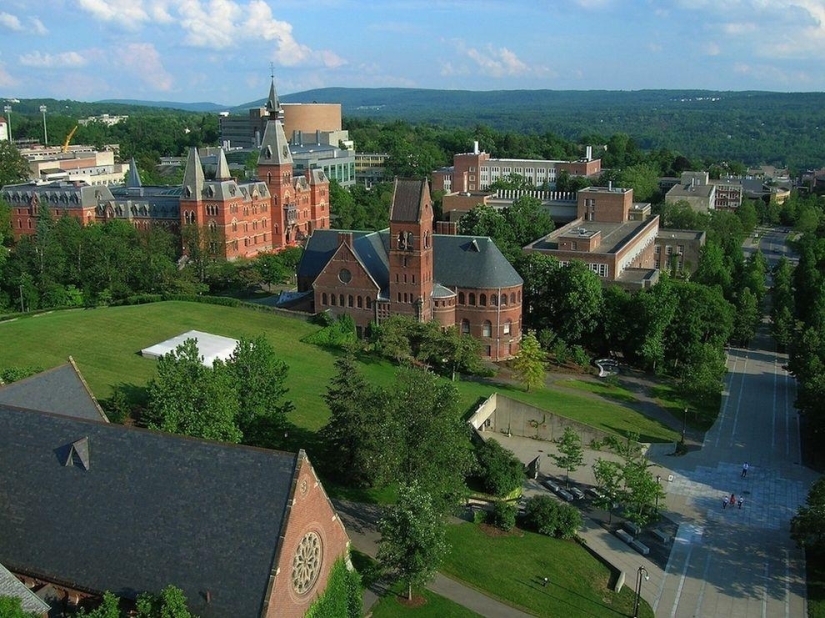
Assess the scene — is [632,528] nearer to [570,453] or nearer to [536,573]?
[570,453]

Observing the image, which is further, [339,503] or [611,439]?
[611,439]

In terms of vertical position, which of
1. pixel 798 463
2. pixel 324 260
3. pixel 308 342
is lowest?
pixel 798 463

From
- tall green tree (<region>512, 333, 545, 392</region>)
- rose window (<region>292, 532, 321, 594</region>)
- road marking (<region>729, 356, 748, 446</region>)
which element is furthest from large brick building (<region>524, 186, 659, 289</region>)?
rose window (<region>292, 532, 321, 594</region>)

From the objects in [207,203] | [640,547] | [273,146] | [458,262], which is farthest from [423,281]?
[273,146]

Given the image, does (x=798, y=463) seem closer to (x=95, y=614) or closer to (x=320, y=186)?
(x=95, y=614)

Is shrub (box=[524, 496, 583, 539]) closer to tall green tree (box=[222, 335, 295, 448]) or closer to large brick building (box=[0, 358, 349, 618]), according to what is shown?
tall green tree (box=[222, 335, 295, 448])

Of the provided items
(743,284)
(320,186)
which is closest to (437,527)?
(743,284)

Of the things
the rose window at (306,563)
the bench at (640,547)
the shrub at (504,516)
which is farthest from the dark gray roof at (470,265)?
the rose window at (306,563)
